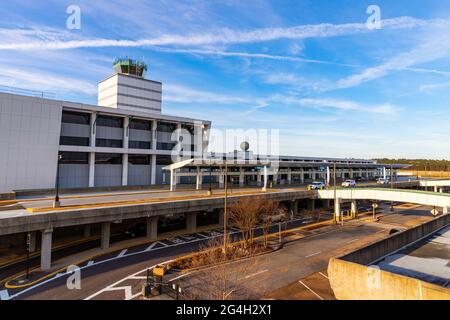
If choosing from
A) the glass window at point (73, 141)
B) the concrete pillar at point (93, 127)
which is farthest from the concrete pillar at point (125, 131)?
the glass window at point (73, 141)

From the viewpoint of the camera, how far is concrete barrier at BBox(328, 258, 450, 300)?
12656 mm

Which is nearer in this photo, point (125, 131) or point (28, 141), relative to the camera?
point (28, 141)

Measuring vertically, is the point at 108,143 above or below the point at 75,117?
below

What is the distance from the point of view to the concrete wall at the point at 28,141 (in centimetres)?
4038

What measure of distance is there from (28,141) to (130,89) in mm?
30262


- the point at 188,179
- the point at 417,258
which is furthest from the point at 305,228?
the point at 188,179

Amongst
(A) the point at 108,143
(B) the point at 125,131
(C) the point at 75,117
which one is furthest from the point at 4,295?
(B) the point at 125,131

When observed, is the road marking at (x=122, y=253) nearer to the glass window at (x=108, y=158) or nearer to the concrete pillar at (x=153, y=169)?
the glass window at (x=108, y=158)

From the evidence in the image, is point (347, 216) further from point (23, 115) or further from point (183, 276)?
point (23, 115)

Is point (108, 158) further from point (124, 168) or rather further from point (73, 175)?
point (73, 175)

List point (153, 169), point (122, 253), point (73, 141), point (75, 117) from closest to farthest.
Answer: point (122, 253)
point (73, 141)
point (75, 117)
point (153, 169)

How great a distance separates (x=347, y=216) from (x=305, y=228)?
1458 centimetres

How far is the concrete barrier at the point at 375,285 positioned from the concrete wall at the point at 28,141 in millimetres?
44580

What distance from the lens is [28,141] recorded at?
4225cm
